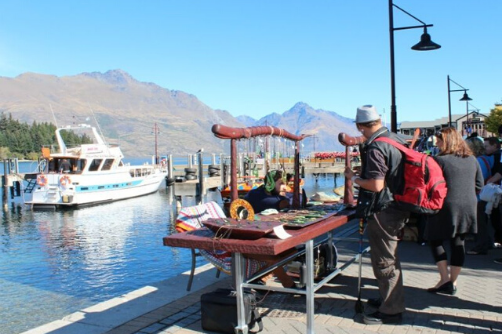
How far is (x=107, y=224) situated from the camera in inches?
883

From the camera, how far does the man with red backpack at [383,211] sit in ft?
13.3

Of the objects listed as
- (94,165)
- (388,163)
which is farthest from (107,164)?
(388,163)

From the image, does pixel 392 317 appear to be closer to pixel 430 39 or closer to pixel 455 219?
pixel 455 219

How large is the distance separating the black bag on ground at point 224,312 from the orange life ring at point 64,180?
26.3 metres

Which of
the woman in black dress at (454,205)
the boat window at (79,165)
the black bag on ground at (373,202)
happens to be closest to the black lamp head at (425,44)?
the woman in black dress at (454,205)

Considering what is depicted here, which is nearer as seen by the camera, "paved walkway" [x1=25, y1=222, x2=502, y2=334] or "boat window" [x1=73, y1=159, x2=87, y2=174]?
"paved walkway" [x1=25, y1=222, x2=502, y2=334]

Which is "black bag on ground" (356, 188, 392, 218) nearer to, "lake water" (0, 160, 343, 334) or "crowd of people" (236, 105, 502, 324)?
"crowd of people" (236, 105, 502, 324)

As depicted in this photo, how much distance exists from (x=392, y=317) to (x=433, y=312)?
553mm

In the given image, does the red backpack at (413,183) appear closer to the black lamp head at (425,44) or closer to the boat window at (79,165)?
the black lamp head at (425,44)

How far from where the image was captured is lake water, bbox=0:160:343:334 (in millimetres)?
9312

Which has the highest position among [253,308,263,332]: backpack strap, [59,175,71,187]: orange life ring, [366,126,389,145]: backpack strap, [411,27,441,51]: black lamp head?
[411,27,441,51]: black lamp head

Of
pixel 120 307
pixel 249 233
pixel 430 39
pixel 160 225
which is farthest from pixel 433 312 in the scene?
pixel 160 225

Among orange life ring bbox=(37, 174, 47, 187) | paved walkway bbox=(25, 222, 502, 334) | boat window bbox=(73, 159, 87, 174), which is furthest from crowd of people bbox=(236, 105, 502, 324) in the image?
orange life ring bbox=(37, 174, 47, 187)

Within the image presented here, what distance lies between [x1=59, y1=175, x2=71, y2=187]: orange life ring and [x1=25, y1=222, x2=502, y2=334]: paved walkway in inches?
959
